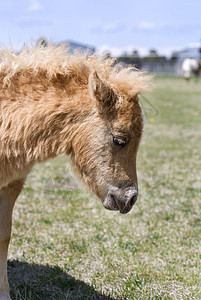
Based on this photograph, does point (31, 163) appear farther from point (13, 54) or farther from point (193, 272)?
point (193, 272)

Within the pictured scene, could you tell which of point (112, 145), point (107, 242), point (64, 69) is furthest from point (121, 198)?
point (107, 242)

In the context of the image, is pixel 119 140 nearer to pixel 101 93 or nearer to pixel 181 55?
pixel 101 93

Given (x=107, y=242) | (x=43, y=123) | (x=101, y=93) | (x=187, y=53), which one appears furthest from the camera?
(x=187, y=53)

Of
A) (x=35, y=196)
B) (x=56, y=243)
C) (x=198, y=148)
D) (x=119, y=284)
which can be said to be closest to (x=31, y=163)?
(x=119, y=284)

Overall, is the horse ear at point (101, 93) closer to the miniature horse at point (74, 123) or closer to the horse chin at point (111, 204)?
the miniature horse at point (74, 123)

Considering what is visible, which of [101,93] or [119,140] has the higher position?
[101,93]

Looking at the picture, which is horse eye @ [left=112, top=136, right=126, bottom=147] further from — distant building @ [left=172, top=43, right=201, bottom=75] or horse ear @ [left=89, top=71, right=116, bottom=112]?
distant building @ [left=172, top=43, right=201, bottom=75]

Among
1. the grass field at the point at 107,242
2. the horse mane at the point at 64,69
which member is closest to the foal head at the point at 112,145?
the horse mane at the point at 64,69

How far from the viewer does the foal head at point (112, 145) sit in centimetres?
289

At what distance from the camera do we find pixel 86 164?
2.99 meters

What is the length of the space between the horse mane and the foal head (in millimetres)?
114

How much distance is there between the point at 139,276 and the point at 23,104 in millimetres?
2001

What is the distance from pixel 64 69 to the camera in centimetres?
302

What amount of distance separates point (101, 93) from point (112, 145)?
393 millimetres
